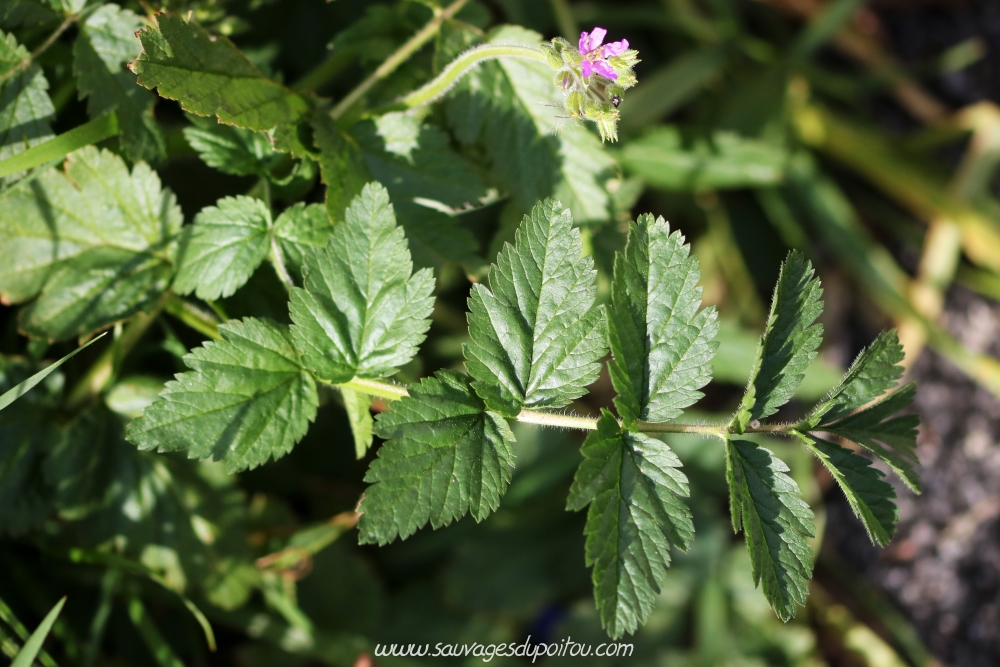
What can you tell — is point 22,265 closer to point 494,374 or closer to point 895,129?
point 494,374

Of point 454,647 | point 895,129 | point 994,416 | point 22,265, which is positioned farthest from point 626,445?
point 895,129

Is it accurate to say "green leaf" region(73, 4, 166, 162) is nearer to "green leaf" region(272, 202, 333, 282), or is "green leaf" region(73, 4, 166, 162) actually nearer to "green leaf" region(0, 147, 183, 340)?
"green leaf" region(0, 147, 183, 340)

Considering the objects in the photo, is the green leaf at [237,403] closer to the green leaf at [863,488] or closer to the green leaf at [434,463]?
the green leaf at [434,463]

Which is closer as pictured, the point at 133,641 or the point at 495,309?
the point at 495,309

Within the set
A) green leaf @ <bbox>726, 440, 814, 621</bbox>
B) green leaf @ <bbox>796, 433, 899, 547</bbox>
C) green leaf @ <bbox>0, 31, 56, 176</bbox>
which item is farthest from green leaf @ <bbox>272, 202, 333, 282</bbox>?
green leaf @ <bbox>796, 433, 899, 547</bbox>

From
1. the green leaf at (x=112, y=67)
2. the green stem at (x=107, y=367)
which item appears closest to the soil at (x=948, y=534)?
the green stem at (x=107, y=367)

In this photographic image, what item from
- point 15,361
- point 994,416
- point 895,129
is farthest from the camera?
point 895,129
